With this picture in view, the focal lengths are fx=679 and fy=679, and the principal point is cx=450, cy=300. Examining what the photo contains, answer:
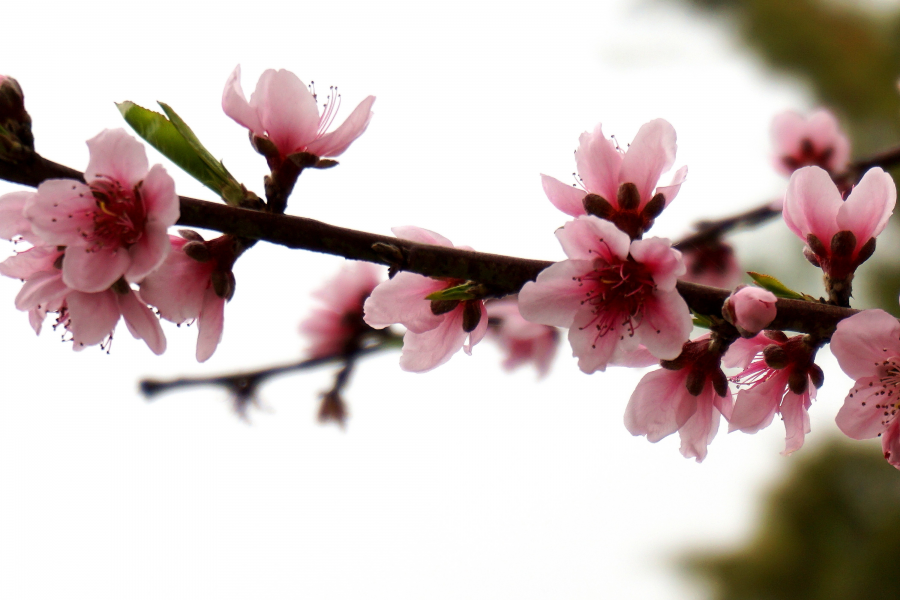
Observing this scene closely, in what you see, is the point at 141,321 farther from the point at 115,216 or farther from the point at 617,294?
the point at 617,294

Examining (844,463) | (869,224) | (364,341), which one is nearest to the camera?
(869,224)

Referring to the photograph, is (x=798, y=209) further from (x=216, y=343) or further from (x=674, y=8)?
(x=674, y=8)

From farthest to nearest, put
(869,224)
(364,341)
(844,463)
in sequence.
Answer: (844,463), (364,341), (869,224)

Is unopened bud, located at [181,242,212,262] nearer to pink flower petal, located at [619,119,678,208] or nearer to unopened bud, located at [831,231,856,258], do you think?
pink flower petal, located at [619,119,678,208]

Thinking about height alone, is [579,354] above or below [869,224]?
below

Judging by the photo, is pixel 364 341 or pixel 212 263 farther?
pixel 364 341

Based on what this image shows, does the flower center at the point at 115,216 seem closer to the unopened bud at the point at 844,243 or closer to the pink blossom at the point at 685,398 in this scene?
the pink blossom at the point at 685,398

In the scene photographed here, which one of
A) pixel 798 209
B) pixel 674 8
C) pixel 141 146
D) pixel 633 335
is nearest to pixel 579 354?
pixel 633 335
